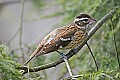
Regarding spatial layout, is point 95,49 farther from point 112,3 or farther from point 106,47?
point 112,3

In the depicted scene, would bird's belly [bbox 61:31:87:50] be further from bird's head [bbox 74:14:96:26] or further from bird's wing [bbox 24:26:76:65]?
bird's head [bbox 74:14:96:26]

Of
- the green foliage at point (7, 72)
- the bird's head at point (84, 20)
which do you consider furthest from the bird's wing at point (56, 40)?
the green foliage at point (7, 72)

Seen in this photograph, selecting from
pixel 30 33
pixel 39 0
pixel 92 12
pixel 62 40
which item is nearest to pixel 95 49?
pixel 92 12

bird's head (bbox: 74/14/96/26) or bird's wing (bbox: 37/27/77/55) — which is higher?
bird's head (bbox: 74/14/96/26)

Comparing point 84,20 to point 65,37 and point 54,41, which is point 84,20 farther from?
point 54,41

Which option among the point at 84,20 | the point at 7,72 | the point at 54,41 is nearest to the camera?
the point at 7,72

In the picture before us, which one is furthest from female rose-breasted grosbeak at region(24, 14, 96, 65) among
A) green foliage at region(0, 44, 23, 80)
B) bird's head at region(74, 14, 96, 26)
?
green foliage at region(0, 44, 23, 80)

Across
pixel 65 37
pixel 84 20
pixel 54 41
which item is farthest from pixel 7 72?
pixel 84 20

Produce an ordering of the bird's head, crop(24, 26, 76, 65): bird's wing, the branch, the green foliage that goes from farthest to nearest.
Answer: the bird's head → crop(24, 26, 76, 65): bird's wing → the branch → the green foliage
